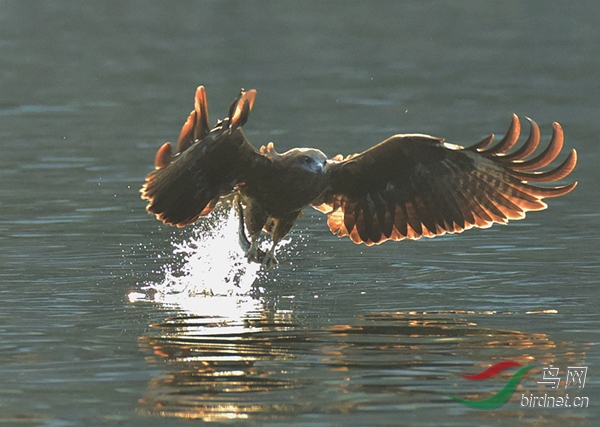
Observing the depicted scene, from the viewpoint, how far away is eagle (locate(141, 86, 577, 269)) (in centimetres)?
977

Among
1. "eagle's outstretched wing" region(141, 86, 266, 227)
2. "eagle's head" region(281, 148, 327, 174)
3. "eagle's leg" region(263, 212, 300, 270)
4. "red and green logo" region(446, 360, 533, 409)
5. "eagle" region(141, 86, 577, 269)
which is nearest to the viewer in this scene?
"red and green logo" region(446, 360, 533, 409)

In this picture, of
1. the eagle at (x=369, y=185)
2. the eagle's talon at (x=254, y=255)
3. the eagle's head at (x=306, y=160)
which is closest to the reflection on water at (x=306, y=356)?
the eagle's talon at (x=254, y=255)

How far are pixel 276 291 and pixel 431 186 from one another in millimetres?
1396

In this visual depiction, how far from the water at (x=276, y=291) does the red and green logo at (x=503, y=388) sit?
69mm

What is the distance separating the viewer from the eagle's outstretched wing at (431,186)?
10.4 metres

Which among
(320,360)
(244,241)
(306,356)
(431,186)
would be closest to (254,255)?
(244,241)

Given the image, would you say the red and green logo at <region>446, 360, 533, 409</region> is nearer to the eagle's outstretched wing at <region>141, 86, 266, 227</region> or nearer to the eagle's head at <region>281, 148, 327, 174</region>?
the eagle's outstretched wing at <region>141, 86, 266, 227</region>

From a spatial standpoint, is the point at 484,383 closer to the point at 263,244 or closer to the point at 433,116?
the point at 263,244

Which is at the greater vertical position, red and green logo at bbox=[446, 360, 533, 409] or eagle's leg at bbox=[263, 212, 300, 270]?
eagle's leg at bbox=[263, 212, 300, 270]

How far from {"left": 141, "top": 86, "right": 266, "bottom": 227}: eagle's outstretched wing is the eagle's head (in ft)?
1.12

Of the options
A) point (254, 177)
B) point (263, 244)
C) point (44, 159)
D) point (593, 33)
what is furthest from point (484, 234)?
point (593, 33)

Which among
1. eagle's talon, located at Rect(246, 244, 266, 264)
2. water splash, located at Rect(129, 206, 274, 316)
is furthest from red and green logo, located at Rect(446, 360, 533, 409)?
eagle's talon, located at Rect(246, 244, 266, 264)

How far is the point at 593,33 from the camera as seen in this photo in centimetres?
3466

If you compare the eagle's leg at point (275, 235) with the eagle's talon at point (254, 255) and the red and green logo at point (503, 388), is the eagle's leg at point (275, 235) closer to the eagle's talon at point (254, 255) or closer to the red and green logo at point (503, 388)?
the eagle's talon at point (254, 255)
